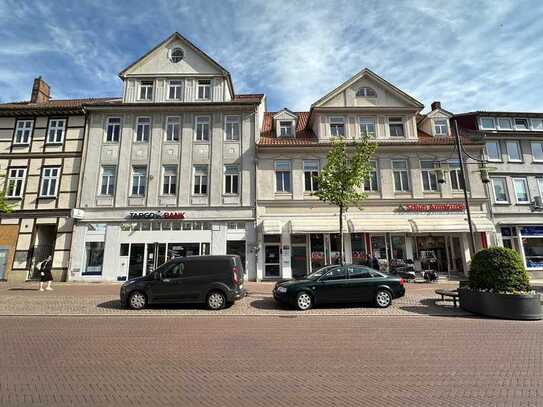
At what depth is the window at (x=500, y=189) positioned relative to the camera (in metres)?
22.1

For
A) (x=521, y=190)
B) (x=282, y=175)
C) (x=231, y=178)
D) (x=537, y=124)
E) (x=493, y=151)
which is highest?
(x=537, y=124)

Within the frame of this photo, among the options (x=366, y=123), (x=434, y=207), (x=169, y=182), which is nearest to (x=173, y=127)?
(x=169, y=182)

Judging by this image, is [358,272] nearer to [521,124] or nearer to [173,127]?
[173,127]

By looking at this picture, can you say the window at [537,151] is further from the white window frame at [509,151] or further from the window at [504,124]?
the window at [504,124]

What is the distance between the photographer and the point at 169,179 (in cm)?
2105

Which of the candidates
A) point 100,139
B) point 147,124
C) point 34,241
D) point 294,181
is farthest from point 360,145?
point 34,241

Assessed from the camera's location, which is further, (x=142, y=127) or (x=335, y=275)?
(x=142, y=127)

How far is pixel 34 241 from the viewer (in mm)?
20062

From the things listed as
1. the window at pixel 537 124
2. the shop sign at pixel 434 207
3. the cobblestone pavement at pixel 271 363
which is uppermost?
the window at pixel 537 124

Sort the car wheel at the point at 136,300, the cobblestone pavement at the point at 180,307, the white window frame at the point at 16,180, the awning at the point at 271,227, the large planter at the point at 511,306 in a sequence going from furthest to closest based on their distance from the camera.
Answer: the white window frame at the point at 16,180, the awning at the point at 271,227, the car wheel at the point at 136,300, the cobblestone pavement at the point at 180,307, the large planter at the point at 511,306

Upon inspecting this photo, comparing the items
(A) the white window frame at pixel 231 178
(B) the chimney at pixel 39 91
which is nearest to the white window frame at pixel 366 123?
(A) the white window frame at pixel 231 178

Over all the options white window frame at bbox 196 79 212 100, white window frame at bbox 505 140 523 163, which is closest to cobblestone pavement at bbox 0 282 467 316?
white window frame at bbox 196 79 212 100

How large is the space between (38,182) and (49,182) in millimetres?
659

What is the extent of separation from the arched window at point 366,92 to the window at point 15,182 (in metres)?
24.3
